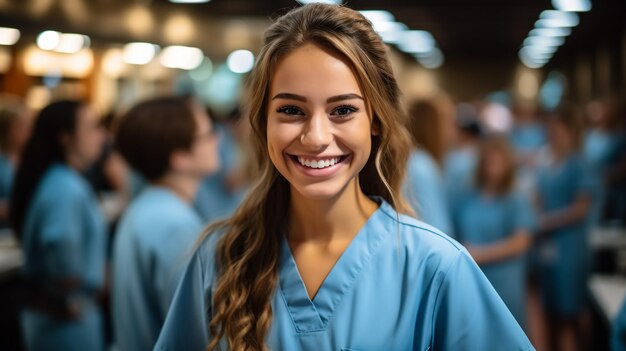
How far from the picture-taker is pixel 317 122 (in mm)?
1205

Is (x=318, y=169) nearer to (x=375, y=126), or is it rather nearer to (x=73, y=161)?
(x=375, y=126)

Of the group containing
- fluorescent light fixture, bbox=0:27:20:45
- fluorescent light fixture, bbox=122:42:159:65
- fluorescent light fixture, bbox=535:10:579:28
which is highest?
fluorescent light fixture, bbox=535:10:579:28

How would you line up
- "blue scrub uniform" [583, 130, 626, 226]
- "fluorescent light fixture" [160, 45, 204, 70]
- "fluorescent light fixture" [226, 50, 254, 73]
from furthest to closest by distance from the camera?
"fluorescent light fixture" [226, 50, 254, 73]
"fluorescent light fixture" [160, 45, 204, 70]
"blue scrub uniform" [583, 130, 626, 226]

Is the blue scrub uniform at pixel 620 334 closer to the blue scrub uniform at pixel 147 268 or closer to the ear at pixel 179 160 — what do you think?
the blue scrub uniform at pixel 147 268

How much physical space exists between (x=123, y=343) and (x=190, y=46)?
5949 mm

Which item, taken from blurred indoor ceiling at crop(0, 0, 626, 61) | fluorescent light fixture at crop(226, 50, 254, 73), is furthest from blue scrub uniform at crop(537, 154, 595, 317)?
fluorescent light fixture at crop(226, 50, 254, 73)

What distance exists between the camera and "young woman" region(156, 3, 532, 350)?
3.98 feet

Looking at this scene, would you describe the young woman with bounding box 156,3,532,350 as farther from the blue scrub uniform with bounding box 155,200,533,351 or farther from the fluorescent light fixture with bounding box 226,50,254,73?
the fluorescent light fixture with bounding box 226,50,254,73

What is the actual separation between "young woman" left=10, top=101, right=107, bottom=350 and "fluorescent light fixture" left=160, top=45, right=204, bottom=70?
4448mm

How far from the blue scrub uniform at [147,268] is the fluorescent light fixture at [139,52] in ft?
16.2

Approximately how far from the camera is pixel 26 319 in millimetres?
2797

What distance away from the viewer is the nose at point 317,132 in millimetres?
1195

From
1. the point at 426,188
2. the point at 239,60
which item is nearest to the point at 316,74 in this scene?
the point at 426,188

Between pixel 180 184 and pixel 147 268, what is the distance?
1.22 ft
